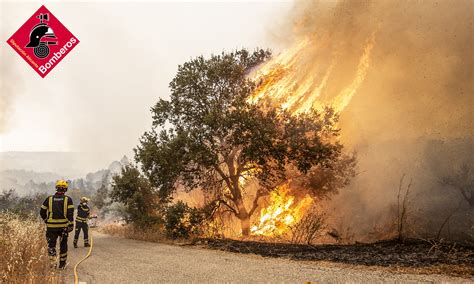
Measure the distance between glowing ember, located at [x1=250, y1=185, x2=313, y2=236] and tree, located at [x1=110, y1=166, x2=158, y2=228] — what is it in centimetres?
786

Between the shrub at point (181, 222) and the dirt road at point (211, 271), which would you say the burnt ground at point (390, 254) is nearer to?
the dirt road at point (211, 271)

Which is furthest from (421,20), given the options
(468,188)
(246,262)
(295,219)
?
(246,262)

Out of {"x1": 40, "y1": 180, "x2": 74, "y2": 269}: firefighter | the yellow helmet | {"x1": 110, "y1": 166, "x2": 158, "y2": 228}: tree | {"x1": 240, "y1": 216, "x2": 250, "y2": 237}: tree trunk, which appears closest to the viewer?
{"x1": 40, "y1": 180, "x2": 74, "y2": 269}: firefighter

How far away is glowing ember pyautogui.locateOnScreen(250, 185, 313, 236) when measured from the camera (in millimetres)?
20281

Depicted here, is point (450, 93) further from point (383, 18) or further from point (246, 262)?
point (246, 262)

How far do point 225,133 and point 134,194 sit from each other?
9411 mm

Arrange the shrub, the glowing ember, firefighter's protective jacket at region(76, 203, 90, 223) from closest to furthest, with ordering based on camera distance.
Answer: firefighter's protective jacket at region(76, 203, 90, 223) < the shrub < the glowing ember

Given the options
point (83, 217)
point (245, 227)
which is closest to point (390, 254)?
point (245, 227)

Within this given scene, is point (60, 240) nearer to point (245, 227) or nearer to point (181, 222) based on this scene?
point (181, 222)

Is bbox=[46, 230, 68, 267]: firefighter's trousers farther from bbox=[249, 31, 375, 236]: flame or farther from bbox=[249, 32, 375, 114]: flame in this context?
bbox=[249, 32, 375, 114]: flame

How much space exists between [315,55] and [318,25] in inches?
116

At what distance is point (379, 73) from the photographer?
2891 cm

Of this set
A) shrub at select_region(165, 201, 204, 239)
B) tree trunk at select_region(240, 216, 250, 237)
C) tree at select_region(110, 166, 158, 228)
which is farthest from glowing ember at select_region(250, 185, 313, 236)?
tree at select_region(110, 166, 158, 228)

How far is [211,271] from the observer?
9.30m
